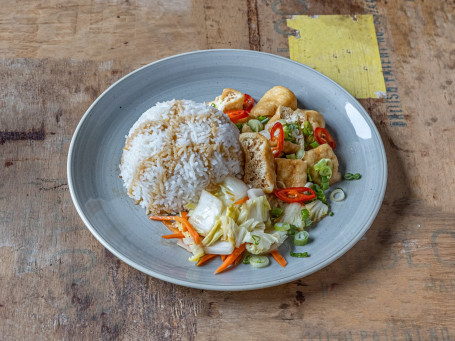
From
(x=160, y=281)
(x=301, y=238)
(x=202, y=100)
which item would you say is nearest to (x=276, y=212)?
(x=301, y=238)

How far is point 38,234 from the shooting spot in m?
2.90

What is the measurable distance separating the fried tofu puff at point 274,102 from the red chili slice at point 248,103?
0.06 meters

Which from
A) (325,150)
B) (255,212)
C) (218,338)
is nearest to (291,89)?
(325,150)

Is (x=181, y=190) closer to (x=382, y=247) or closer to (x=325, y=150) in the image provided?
(x=325, y=150)

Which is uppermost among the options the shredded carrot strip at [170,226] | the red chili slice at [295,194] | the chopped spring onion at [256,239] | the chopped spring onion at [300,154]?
the chopped spring onion at [300,154]

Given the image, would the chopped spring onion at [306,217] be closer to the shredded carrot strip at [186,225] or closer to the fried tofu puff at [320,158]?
the fried tofu puff at [320,158]

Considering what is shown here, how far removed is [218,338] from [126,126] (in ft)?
5.20

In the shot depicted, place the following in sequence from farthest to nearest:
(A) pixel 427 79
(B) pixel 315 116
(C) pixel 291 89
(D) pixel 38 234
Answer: (A) pixel 427 79 → (C) pixel 291 89 → (B) pixel 315 116 → (D) pixel 38 234

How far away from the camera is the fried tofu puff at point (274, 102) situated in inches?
131

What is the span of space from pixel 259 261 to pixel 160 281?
1.90ft

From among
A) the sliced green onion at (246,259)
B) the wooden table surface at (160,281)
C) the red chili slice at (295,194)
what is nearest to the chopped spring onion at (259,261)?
the sliced green onion at (246,259)

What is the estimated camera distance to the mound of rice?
2906 millimetres

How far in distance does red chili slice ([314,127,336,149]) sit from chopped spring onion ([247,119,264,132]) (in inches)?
14.6

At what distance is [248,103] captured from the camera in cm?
348
